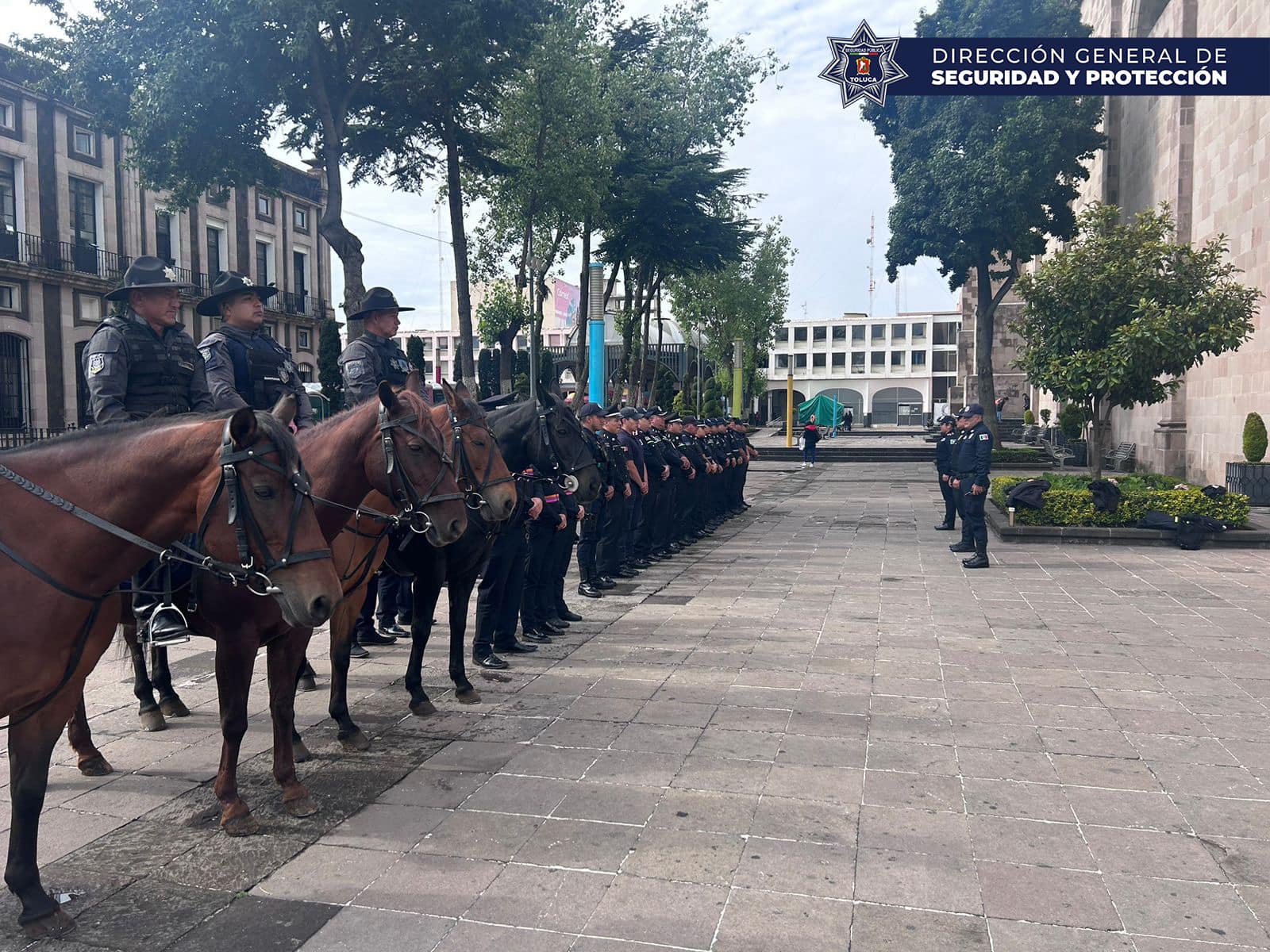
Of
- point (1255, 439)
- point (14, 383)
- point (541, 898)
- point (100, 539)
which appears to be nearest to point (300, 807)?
point (541, 898)

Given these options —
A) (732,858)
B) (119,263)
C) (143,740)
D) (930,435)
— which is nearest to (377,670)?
(143,740)

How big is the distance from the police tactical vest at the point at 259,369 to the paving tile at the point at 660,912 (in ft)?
12.3

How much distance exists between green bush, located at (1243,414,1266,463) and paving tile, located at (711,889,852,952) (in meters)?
19.0

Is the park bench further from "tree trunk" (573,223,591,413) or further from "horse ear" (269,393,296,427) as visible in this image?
"horse ear" (269,393,296,427)

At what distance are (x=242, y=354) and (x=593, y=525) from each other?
5.61 metres

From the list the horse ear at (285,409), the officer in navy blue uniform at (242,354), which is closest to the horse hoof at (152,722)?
the officer in navy blue uniform at (242,354)

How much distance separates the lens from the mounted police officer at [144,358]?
5105 mm

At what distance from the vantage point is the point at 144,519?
141 inches

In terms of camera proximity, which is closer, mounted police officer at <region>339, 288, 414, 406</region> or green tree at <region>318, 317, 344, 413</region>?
mounted police officer at <region>339, 288, 414, 406</region>

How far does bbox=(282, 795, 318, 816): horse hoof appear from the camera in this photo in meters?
4.46

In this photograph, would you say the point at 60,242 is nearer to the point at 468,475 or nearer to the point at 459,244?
the point at 459,244

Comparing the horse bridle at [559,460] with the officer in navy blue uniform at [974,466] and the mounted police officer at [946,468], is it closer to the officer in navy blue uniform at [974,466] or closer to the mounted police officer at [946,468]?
the officer in navy blue uniform at [974,466]

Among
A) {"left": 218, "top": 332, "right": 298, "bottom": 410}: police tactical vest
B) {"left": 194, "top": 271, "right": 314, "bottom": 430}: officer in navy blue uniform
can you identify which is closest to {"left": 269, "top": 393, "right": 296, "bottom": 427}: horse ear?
{"left": 194, "top": 271, "right": 314, "bottom": 430}: officer in navy blue uniform

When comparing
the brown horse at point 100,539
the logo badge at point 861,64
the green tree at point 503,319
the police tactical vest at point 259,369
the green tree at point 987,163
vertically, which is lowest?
the brown horse at point 100,539
